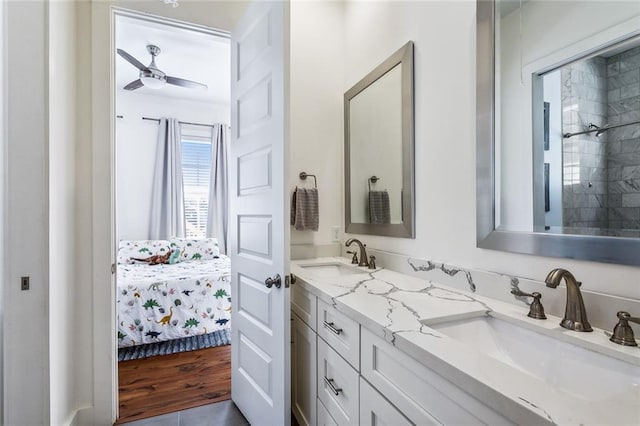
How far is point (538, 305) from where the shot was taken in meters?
1.00

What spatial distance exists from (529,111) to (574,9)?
0.32 meters

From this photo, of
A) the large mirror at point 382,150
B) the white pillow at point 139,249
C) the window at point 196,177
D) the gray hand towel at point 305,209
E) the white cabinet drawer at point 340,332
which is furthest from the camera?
the window at point 196,177

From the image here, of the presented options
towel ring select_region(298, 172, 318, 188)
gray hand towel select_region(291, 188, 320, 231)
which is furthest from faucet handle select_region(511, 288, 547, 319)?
towel ring select_region(298, 172, 318, 188)

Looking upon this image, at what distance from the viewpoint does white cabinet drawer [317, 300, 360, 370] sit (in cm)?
110

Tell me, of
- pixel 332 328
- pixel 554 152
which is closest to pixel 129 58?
pixel 332 328

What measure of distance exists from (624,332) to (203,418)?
204 cm

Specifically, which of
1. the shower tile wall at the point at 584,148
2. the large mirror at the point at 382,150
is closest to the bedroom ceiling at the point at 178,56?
the large mirror at the point at 382,150

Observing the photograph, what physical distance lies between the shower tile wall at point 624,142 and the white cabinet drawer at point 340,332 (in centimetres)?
86

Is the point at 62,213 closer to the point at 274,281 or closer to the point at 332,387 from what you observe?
the point at 274,281

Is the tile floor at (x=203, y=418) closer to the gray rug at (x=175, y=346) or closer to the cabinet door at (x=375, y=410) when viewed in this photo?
the gray rug at (x=175, y=346)

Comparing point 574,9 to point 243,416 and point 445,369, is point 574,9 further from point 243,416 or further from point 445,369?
point 243,416

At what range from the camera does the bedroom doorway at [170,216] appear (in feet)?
7.33

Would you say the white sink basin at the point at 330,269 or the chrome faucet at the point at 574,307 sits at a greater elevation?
the chrome faucet at the point at 574,307

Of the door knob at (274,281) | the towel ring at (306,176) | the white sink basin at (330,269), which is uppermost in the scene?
the towel ring at (306,176)
